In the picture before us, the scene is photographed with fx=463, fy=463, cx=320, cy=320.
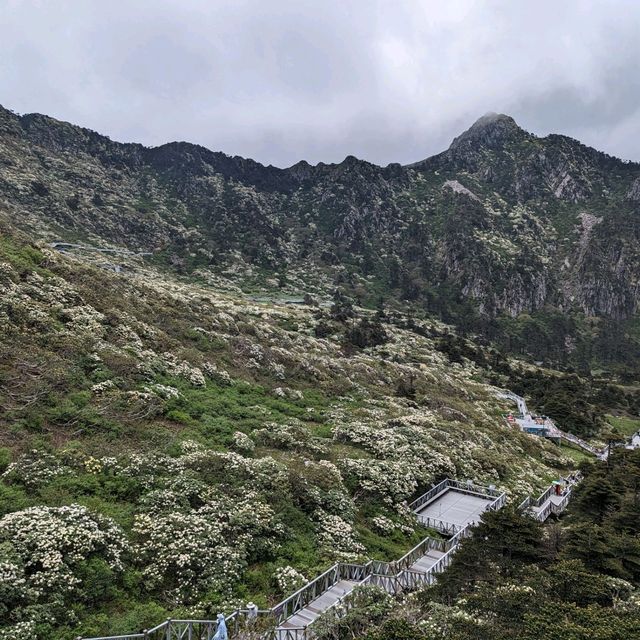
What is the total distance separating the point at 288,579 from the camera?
52.7 ft

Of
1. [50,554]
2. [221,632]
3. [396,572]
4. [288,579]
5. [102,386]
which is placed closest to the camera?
A: [221,632]

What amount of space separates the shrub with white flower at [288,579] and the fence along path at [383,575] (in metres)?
0.29

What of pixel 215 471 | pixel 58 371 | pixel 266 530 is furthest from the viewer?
pixel 58 371

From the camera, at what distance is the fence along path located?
13.1 m

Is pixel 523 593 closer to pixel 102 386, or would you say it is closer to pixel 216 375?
pixel 102 386

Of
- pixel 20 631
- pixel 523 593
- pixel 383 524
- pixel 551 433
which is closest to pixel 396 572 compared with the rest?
pixel 383 524

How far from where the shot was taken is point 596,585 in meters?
13.4

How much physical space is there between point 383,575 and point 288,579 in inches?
152

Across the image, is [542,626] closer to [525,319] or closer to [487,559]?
[487,559]

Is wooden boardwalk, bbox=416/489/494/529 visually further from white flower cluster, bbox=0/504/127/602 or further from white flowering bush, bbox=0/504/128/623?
white flowering bush, bbox=0/504/128/623

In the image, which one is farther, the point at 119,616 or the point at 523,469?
the point at 523,469

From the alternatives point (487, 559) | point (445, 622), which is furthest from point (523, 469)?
point (445, 622)

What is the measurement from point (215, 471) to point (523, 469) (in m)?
28.1

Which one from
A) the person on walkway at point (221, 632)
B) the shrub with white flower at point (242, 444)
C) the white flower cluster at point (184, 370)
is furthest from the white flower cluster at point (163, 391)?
the person on walkway at point (221, 632)
